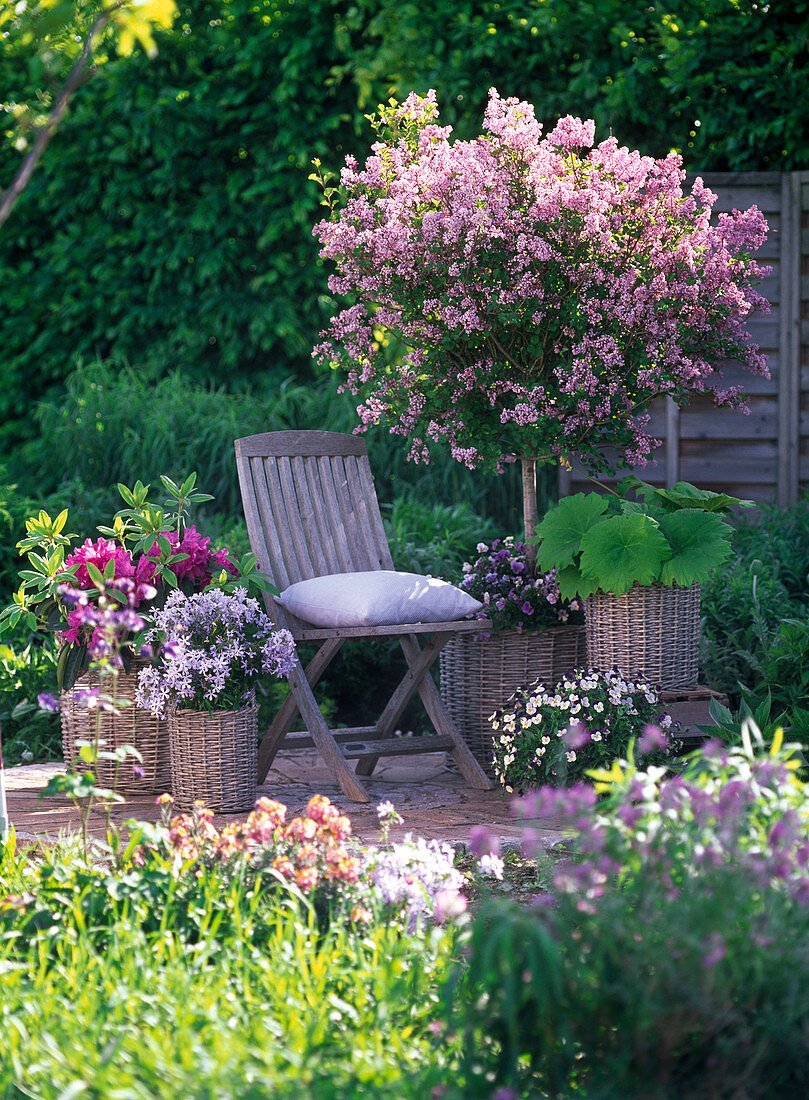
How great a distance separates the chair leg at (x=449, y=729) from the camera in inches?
153

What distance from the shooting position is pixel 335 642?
3.76 meters

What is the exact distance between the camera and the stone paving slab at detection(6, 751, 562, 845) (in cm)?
328

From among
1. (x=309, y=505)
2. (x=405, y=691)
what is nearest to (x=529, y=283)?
(x=309, y=505)

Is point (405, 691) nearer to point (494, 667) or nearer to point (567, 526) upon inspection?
point (494, 667)

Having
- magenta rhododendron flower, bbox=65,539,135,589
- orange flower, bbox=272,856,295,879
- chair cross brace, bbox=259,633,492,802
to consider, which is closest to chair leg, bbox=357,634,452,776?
chair cross brace, bbox=259,633,492,802

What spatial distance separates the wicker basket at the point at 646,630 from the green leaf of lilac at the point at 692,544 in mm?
87

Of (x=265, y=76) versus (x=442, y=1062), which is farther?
(x=265, y=76)

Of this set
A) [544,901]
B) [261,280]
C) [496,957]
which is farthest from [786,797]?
[261,280]

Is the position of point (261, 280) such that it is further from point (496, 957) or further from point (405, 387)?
point (496, 957)

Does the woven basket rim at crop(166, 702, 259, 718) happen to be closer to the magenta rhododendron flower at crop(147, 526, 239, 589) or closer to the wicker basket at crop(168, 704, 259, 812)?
the wicker basket at crop(168, 704, 259, 812)

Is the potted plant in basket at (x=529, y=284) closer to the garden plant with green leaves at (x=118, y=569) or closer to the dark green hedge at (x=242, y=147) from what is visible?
the garden plant with green leaves at (x=118, y=569)

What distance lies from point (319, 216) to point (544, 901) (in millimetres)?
5291

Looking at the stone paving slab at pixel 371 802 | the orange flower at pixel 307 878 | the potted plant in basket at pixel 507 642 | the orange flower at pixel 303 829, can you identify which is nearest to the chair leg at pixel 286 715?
the stone paving slab at pixel 371 802

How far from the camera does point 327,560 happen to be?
13.7 ft
